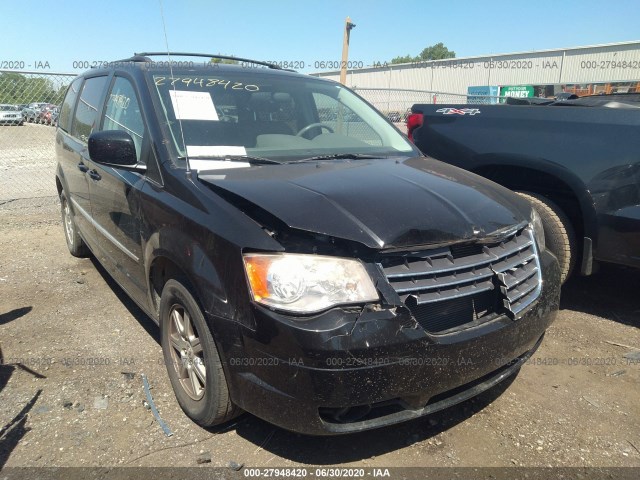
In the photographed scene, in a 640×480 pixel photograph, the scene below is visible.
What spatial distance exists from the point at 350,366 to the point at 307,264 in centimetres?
43

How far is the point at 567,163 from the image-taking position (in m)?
3.64

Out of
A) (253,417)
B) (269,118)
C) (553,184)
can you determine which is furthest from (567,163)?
(253,417)

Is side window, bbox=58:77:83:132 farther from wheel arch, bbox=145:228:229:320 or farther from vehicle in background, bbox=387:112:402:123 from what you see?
vehicle in background, bbox=387:112:402:123

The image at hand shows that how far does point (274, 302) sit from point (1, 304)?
3407 millimetres

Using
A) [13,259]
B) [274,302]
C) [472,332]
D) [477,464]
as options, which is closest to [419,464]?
[477,464]

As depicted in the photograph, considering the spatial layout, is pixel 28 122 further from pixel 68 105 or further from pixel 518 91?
pixel 518 91

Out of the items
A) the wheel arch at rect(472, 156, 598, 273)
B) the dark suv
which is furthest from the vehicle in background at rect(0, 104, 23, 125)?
the wheel arch at rect(472, 156, 598, 273)

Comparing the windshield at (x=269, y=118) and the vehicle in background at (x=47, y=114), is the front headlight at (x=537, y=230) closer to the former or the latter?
the windshield at (x=269, y=118)

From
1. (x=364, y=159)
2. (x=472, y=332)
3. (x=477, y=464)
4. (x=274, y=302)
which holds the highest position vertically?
(x=364, y=159)

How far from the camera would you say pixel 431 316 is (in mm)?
2105

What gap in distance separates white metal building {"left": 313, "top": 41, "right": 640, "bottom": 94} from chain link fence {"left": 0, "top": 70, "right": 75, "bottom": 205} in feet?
47.5

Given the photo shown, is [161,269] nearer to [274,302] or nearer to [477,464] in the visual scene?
[274,302]

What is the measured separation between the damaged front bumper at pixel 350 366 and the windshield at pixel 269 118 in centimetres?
124

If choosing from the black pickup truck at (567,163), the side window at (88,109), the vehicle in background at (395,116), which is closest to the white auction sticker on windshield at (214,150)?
the side window at (88,109)
